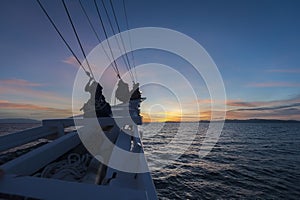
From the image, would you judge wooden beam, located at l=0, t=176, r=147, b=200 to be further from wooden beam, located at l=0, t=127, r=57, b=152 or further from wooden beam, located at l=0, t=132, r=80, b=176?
wooden beam, located at l=0, t=127, r=57, b=152

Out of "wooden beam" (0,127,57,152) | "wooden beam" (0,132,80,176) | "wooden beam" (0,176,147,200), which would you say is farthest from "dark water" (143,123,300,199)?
"wooden beam" (0,176,147,200)

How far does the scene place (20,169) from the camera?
7.46 feet

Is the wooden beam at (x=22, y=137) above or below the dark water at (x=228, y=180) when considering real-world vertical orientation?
above

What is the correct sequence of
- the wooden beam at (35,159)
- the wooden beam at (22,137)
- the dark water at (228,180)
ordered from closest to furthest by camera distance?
the wooden beam at (35,159) → the wooden beam at (22,137) → the dark water at (228,180)

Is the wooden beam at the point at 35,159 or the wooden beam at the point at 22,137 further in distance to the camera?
the wooden beam at the point at 22,137

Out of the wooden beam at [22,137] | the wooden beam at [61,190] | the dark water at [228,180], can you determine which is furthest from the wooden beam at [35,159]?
the dark water at [228,180]

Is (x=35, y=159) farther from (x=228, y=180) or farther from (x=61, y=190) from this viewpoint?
(x=228, y=180)

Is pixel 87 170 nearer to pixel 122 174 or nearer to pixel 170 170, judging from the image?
pixel 122 174

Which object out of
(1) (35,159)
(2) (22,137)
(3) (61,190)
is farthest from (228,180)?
(3) (61,190)

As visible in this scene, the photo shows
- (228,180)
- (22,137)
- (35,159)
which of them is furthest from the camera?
(228,180)

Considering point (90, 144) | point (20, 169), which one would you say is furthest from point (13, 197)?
point (90, 144)

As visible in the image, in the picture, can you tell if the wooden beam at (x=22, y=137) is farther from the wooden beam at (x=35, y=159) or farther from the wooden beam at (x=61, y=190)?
the wooden beam at (x=61, y=190)

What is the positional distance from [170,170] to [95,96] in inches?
411

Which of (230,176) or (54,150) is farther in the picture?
(230,176)
